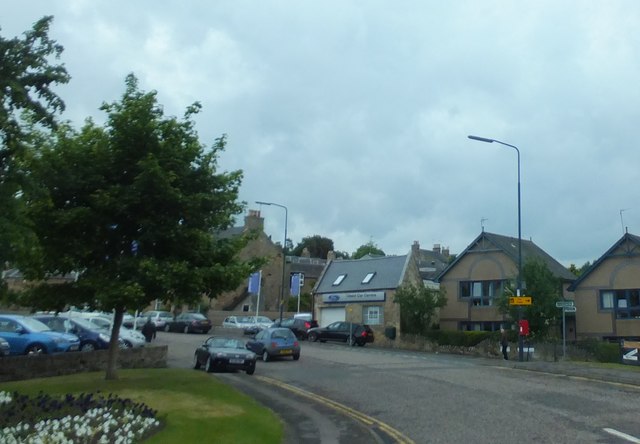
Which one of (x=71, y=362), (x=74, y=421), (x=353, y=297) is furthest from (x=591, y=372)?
(x=353, y=297)

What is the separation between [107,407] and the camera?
1179 cm

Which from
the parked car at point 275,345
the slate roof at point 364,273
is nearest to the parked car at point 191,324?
the slate roof at point 364,273

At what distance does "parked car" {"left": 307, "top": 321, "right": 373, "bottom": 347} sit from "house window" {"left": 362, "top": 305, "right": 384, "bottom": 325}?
17.9ft

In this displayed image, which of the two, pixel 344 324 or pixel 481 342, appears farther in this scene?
pixel 344 324

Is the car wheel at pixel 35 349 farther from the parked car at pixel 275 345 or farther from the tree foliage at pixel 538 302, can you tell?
the tree foliage at pixel 538 302

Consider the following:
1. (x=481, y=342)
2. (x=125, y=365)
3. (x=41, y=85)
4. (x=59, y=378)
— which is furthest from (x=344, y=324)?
(x=41, y=85)

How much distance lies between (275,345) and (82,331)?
7966 mm

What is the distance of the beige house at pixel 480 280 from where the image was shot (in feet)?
147

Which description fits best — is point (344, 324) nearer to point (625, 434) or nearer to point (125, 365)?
point (125, 365)

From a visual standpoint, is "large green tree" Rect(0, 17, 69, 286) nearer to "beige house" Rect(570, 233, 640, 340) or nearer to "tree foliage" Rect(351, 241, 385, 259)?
"beige house" Rect(570, 233, 640, 340)

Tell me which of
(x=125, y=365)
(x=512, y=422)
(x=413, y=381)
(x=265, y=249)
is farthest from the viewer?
(x=265, y=249)

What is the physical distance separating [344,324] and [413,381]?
71.6ft

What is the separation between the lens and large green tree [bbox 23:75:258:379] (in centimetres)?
1633

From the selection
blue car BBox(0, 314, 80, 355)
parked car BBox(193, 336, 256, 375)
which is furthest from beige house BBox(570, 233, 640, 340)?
blue car BBox(0, 314, 80, 355)
